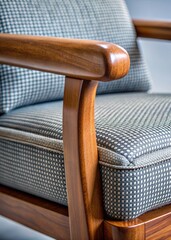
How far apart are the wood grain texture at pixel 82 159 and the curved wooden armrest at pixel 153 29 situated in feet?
1.81

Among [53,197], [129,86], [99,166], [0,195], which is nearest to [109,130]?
[99,166]

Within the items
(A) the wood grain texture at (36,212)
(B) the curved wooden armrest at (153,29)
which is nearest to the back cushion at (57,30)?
(B) the curved wooden armrest at (153,29)

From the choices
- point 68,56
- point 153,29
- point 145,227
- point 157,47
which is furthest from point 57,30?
point 157,47

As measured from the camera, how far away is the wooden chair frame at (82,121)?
725mm

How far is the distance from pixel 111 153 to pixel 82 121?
0.06m

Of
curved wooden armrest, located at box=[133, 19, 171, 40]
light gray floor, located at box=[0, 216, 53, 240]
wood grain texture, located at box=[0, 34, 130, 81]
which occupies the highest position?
wood grain texture, located at box=[0, 34, 130, 81]

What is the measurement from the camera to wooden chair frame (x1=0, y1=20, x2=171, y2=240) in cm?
73

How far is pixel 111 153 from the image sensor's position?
2.57 feet

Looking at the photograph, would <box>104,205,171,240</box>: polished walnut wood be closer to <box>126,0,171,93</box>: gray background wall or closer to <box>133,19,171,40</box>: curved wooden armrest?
<box>133,19,171,40</box>: curved wooden armrest

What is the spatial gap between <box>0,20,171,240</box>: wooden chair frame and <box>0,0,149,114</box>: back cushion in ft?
0.57

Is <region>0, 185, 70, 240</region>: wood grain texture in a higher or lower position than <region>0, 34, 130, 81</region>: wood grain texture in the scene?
lower

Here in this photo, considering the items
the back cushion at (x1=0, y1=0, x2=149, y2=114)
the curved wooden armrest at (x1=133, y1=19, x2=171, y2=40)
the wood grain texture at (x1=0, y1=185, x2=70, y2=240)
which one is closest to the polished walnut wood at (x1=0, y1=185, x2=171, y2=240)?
the wood grain texture at (x1=0, y1=185, x2=70, y2=240)

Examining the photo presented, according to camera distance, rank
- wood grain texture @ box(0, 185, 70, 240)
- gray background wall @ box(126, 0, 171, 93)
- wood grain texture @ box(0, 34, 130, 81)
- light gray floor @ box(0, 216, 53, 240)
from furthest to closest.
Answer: gray background wall @ box(126, 0, 171, 93), light gray floor @ box(0, 216, 53, 240), wood grain texture @ box(0, 185, 70, 240), wood grain texture @ box(0, 34, 130, 81)

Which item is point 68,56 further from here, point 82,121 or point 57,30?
point 57,30
